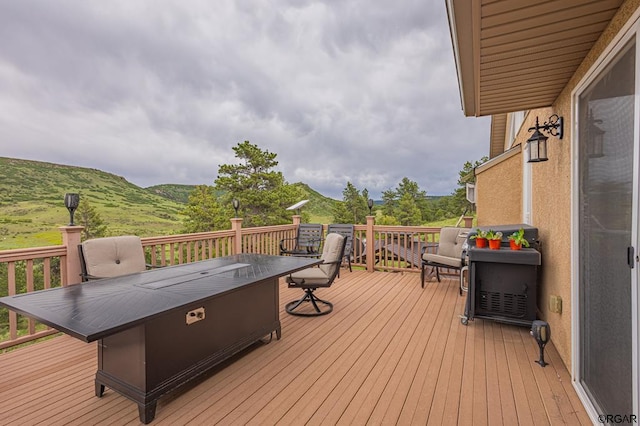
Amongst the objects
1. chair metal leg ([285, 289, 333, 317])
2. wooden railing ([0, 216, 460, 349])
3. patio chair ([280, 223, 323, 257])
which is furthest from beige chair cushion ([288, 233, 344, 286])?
patio chair ([280, 223, 323, 257])

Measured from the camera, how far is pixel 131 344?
1.93m

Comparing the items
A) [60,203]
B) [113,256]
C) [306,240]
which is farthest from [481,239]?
[60,203]

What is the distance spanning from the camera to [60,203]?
30.0 ft

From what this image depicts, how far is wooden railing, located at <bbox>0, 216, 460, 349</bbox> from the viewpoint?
9.38 feet

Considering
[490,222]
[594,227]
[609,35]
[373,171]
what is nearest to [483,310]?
[594,227]

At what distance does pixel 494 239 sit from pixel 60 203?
1133cm

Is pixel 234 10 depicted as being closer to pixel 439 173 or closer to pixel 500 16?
pixel 500 16

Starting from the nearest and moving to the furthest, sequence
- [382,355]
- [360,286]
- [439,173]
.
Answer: [382,355], [360,286], [439,173]

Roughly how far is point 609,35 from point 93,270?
4.38m

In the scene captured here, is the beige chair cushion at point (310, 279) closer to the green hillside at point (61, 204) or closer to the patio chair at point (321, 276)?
the patio chair at point (321, 276)

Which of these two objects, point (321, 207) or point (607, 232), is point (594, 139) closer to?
point (607, 232)

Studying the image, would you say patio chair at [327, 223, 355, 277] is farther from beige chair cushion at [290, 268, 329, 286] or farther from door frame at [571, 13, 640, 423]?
door frame at [571, 13, 640, 423]

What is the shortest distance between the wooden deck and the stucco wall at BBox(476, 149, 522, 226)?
286 centimetres

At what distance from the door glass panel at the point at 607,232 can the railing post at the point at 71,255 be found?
433 cm
